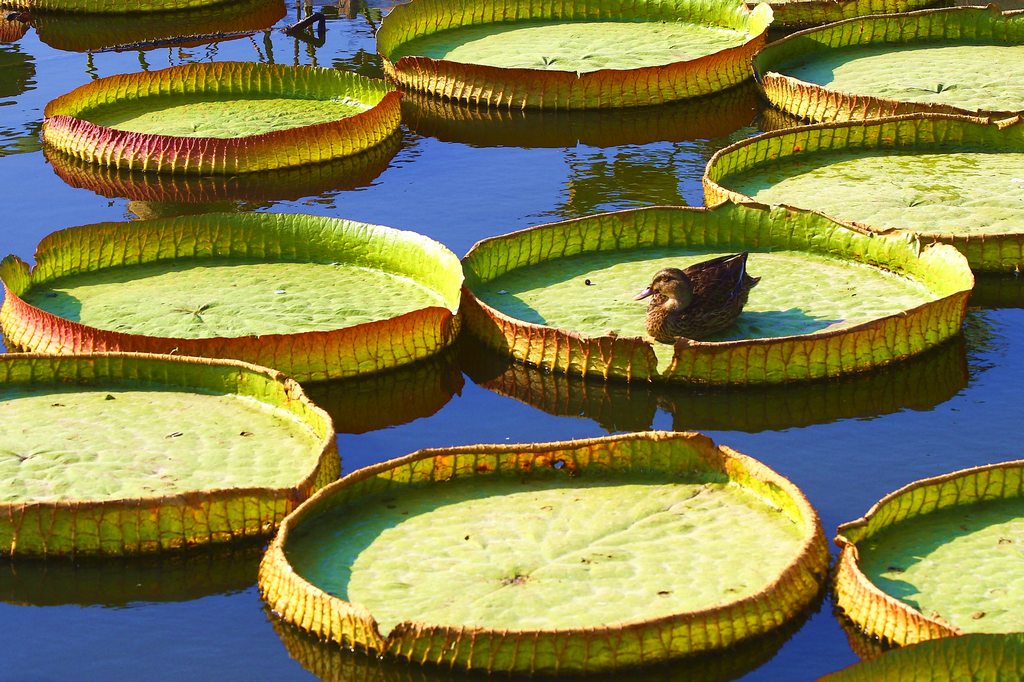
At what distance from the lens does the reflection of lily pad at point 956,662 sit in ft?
15.8

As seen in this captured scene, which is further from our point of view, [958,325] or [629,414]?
[958,325]

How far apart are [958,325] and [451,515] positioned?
329 cm

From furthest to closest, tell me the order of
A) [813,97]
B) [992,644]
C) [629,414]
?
[813,97], [629,414], [992,644]

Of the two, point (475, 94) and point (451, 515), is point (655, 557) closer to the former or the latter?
point (451, 515)

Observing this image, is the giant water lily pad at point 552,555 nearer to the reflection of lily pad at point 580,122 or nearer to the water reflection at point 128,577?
the water reflection at point 128,577

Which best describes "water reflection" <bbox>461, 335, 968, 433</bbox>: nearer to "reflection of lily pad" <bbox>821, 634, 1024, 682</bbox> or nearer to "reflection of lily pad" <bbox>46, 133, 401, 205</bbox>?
"reflection of lily pad" <bbox>821, 634, 1024, 682</bbox>

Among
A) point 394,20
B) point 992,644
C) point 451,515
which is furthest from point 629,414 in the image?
point 394,20

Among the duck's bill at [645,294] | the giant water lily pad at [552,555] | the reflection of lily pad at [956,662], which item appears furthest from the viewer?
the duck's bill at [645,294]

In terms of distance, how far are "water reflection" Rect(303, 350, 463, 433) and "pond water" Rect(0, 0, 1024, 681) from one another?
0.01 meters

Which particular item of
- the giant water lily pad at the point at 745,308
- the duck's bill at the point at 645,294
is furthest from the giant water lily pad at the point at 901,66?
the duck's bill at the point at 645,294

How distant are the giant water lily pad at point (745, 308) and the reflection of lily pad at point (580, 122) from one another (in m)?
2.64

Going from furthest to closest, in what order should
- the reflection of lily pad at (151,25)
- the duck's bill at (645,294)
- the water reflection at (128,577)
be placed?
the reflection of lily pad at (151,25), the duck's bill at (645,294), the water reflection at (128,577)

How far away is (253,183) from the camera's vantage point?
10656 millimetres

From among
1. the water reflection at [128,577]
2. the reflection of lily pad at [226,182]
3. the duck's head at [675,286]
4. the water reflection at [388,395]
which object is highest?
the duck's head at [675,286]
